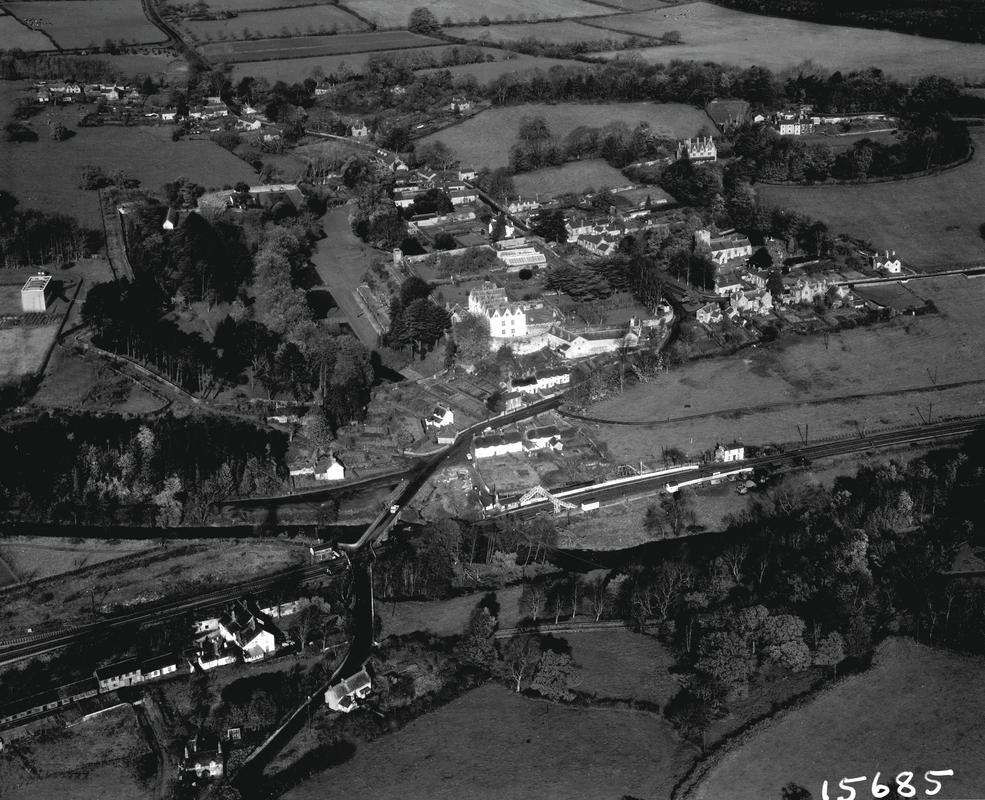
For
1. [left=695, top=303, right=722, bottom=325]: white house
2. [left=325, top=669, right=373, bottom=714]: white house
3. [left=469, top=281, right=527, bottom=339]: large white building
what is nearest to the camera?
[left=325, top=669, right=373, bottom=714]: white house

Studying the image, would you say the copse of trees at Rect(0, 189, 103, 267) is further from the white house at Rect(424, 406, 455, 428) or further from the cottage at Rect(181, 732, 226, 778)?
the cottage at Rect(181, 732, 226, 778)

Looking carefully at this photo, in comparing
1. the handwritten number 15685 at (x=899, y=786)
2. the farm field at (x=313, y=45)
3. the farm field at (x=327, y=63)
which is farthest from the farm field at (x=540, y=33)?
the handwritten number 15685 at (x=899, y=786)

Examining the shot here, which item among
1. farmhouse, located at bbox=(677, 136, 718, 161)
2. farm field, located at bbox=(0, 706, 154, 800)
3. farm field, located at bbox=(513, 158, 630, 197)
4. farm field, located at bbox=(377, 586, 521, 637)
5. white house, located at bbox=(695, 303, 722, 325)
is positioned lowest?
farm field, located at bbox=(0, 706, 154, 800)

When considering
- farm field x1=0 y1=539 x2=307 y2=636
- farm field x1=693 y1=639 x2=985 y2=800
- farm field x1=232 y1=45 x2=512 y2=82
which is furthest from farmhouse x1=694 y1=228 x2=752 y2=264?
farm field x1=232 y1=45 x2=512 y2=82

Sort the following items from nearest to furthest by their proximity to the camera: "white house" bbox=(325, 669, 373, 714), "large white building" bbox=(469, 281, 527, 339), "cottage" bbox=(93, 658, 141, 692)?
"white house" bbox=(325, 669, 373, 714) → "cottage" bbox=(93, 658, 141, 692) → "large white building" bbox=(469, 281, 527, 339)

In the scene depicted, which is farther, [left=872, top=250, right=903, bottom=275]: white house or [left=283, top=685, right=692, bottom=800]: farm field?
[left=872, top=250, right=903, bottom=275]: white house

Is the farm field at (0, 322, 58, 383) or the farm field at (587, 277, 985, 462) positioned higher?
the farm field at (587, 277, 985, 462)

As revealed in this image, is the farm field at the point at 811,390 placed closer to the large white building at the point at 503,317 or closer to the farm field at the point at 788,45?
the large white building at the point at 503,317
